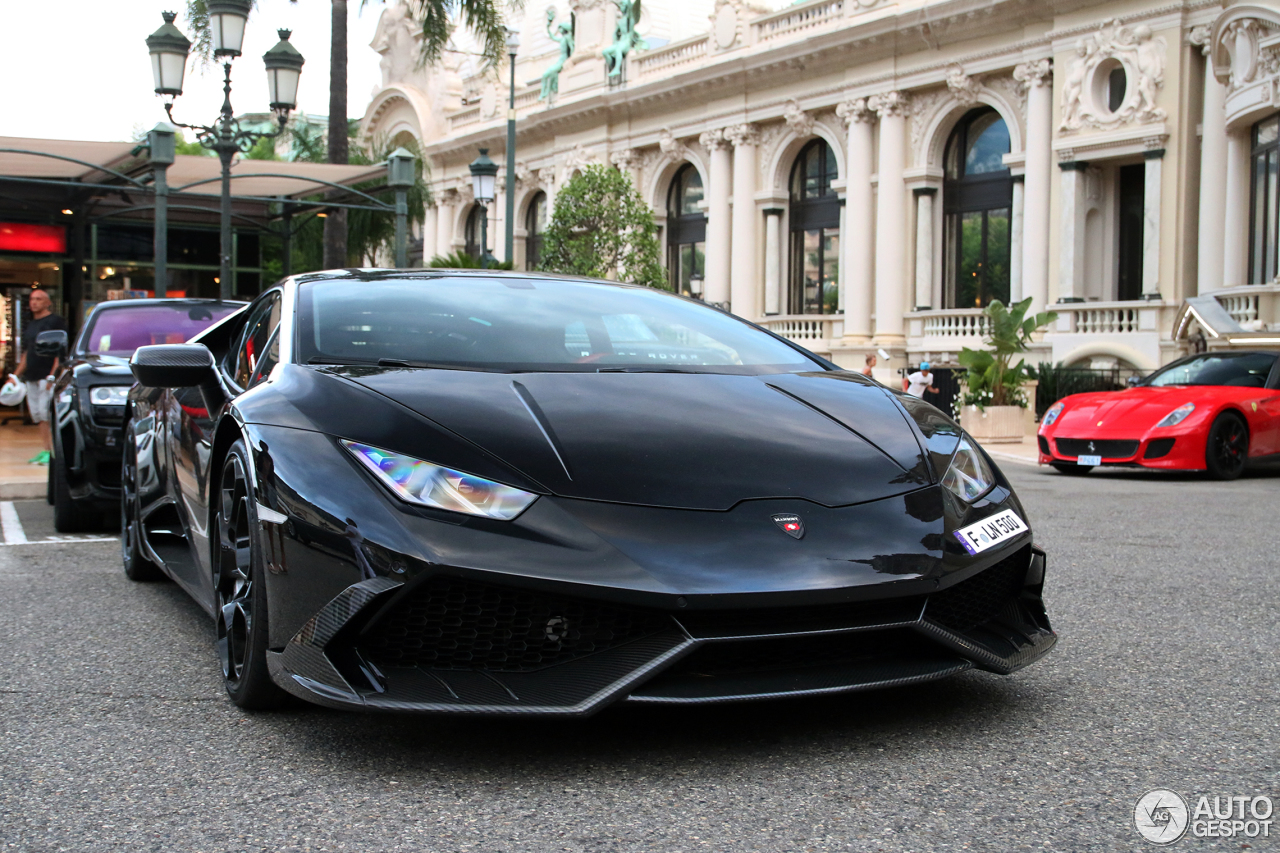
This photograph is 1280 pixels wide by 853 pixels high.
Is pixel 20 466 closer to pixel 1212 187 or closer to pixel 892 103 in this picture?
pixel 1212 187

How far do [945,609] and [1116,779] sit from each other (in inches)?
21.9

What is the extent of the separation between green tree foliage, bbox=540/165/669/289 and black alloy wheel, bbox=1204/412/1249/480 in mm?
23525

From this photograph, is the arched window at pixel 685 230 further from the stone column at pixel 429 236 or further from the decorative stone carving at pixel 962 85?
the stone column at pixel 429 236

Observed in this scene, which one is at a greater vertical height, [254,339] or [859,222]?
[859,222]

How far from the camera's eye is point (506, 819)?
8.77 feet

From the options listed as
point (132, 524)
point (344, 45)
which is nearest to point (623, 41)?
point (344, 45)

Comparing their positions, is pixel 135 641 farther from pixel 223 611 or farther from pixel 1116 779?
pixel 1116 779

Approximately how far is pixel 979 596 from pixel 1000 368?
20260 millimetres

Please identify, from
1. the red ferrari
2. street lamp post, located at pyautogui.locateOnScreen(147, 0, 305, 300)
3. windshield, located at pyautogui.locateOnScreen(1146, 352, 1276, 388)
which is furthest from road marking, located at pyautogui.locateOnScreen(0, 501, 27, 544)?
windshield, located at pyautogui.locateOnScreen(1146, 352, 1276, 388)

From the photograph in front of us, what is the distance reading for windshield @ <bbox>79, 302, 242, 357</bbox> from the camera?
8.79 metres

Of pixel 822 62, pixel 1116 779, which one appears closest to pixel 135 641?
pixel 1116 779

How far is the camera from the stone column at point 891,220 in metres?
33.0

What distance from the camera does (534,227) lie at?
49906 millimetres

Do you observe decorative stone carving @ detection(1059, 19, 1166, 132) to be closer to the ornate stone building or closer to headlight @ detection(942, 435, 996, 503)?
the ornate stone building
